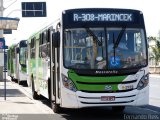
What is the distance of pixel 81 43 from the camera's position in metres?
13.5

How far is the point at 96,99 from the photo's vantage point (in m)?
13.2

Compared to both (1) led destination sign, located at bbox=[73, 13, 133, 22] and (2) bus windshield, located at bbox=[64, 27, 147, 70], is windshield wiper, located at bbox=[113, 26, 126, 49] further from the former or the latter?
(1) led destination sign, located at bbox=[73, 13, 133, 22]

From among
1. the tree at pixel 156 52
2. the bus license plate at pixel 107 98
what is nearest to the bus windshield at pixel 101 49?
the bus license plate at pixel 107 98

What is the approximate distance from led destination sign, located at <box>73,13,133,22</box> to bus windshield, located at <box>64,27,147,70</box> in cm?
26

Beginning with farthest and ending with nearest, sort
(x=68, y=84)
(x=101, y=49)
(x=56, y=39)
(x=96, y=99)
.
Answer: (x=56, y=39) < (x=101, y=49) < (x=68, y=84) < (x=96, y=99)

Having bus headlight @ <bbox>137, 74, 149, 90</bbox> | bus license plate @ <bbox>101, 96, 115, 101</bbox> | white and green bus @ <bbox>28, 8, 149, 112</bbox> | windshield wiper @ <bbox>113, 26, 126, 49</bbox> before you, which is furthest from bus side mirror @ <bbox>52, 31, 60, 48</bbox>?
bus headlight @ <bbox>137, 74, 149, 90</bbox>

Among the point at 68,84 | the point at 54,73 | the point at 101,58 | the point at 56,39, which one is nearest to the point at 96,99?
the point at 68,84

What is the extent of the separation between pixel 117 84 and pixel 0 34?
105ft

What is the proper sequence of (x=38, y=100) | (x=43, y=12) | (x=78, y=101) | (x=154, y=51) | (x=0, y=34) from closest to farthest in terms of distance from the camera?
(x=78, y=101) → (x=38, y=100) → (x=0, y=34) → (x=43, y=12) → (x=154, y=51)

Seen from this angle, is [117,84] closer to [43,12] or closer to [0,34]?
[0,34]

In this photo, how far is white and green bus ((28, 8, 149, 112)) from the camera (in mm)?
13211

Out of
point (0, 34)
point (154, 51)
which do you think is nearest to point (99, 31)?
point (0, 34)

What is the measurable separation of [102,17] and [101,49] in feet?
3.03

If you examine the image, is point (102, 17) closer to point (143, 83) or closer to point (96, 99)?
point (143, 83)
